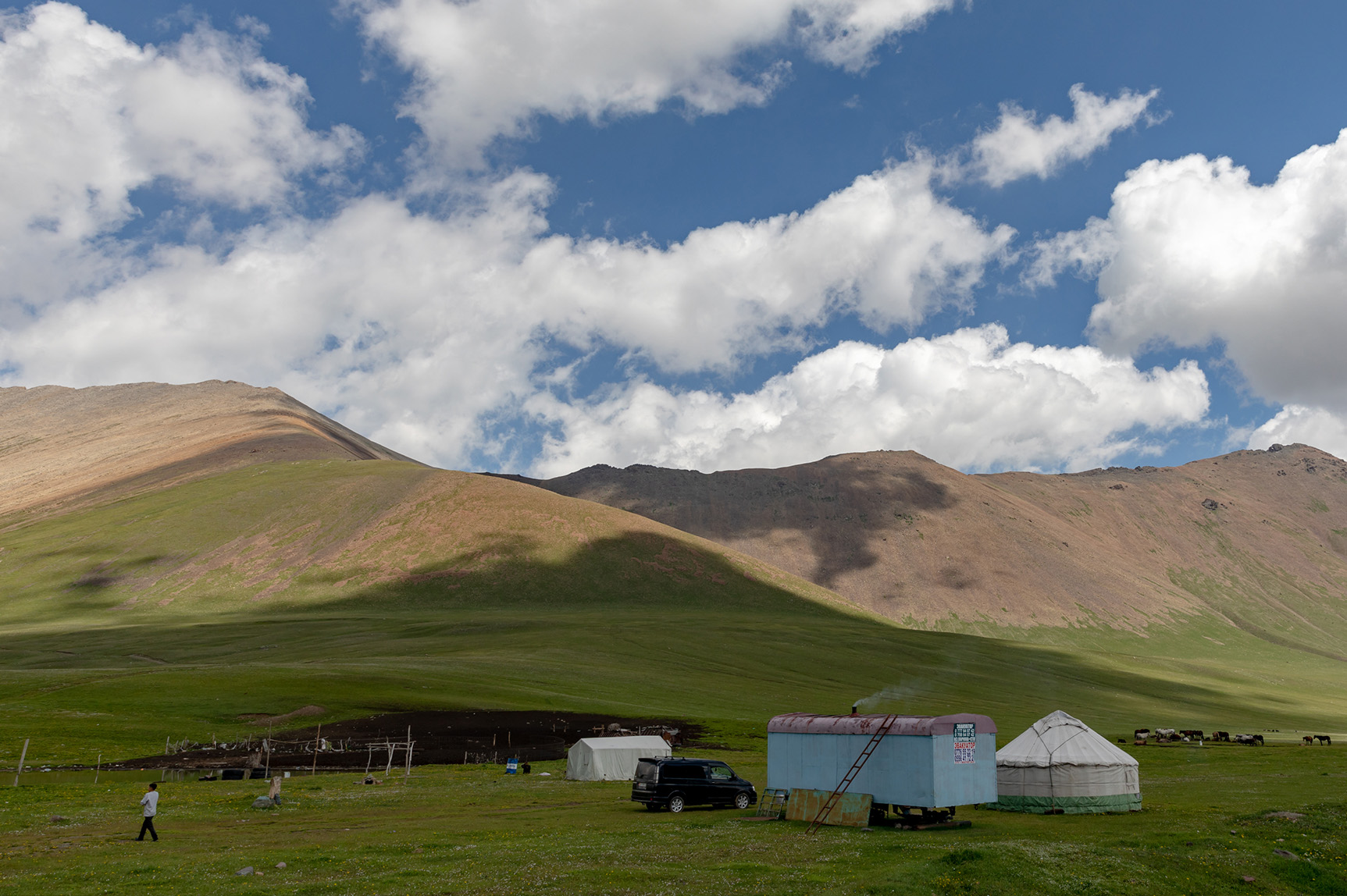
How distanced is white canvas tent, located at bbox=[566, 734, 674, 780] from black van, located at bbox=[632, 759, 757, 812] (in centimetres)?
1451

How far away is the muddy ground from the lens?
207ft

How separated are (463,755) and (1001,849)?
166 feet

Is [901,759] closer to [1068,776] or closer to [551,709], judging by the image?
[1068,776]

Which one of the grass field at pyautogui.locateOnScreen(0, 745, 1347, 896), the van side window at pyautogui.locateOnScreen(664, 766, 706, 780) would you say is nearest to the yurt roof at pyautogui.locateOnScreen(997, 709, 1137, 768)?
the grass field at pyautogui.locateOnScreen(0, 745, 1347, 896)

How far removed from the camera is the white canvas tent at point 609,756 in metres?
59.5

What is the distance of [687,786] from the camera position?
44375 mm

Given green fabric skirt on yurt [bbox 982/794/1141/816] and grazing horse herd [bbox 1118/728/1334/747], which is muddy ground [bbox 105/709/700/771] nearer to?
green fabric skirt on yurt [bbox 982/794/1141/816]

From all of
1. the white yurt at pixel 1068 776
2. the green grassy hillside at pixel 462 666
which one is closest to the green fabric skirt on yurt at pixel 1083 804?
the white yurt at pixel 1068 776

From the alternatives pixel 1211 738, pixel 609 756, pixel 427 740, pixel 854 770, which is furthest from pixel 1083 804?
pixel 1211 738

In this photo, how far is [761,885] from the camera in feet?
80.3

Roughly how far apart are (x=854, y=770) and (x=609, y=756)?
25580 mm

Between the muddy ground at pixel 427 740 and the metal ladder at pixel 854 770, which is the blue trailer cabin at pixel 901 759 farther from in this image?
the muddy ground at pixel 427 740

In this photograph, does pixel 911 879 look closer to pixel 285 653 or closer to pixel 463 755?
pixel 463 755

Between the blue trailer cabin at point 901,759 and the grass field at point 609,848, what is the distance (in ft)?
5.85
